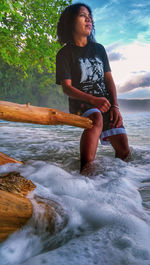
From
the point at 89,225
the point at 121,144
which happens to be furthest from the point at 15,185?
the point at 121,144

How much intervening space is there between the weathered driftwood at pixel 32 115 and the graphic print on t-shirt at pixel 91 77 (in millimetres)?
775

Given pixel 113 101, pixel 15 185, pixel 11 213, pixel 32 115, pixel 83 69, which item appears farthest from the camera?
pixel 113 101

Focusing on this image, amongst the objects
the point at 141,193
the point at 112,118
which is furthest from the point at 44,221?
the point at 112,118

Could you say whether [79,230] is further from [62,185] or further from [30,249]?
[62,185]

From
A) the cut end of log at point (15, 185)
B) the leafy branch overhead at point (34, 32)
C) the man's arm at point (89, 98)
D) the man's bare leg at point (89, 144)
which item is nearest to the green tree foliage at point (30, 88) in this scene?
the leafy branch overhead at point (34, 32)

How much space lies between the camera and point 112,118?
2793mm

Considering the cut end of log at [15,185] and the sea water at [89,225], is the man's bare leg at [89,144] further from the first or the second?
the cut end of log at [15,185]

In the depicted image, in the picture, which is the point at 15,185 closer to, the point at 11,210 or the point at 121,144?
the point at 11,210

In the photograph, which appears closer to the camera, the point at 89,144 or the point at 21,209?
the point at 21,209

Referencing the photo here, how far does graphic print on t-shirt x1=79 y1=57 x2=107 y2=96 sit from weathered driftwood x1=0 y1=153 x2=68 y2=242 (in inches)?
66.8

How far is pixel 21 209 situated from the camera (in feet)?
4.03

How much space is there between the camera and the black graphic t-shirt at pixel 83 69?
2634mm

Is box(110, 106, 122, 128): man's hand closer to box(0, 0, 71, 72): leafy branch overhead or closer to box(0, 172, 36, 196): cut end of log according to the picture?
box(0, 172, 36, 196): cut end of log

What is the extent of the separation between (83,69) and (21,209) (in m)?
2.09
